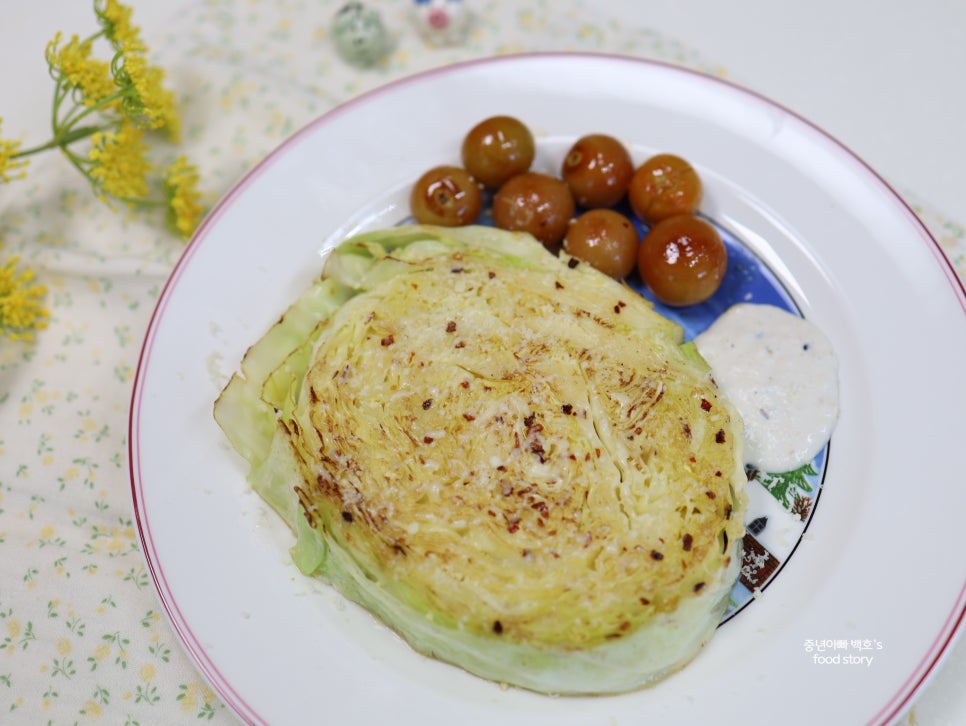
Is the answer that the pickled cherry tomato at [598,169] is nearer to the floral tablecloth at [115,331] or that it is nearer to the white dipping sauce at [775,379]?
the white dipping sauce at [775,379]

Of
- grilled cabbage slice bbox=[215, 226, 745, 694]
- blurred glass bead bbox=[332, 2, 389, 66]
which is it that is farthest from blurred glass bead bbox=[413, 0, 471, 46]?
grilled cabbage slice bbox=[215, 226, 745, 694]

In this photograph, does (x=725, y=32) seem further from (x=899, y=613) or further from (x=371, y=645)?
(x=371, y=645)

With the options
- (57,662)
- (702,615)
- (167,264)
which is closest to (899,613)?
(702,615)

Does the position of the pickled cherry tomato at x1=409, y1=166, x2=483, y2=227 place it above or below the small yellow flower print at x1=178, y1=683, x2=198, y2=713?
above

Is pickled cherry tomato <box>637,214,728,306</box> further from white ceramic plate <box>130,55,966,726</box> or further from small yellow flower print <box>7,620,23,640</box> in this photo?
small yellow flower print <box>7,620,23,640</box>

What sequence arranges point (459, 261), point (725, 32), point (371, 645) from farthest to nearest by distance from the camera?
point (725, 32) < point (459, 261) < point (371, 645)

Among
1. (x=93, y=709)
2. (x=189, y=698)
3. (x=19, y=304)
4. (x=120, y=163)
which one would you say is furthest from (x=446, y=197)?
(x=93, y=709)

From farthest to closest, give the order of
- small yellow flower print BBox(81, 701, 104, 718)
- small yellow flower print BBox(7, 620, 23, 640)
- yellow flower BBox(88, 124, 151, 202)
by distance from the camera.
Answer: yellow flower BBox(88, 124, 151, 202) → small yellow flower print BBox(7, 620, 23, 640) → small yellow flower print BBox(81, 701, 104, 718)

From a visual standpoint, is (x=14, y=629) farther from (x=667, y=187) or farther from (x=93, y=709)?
(x=667, y=187)
